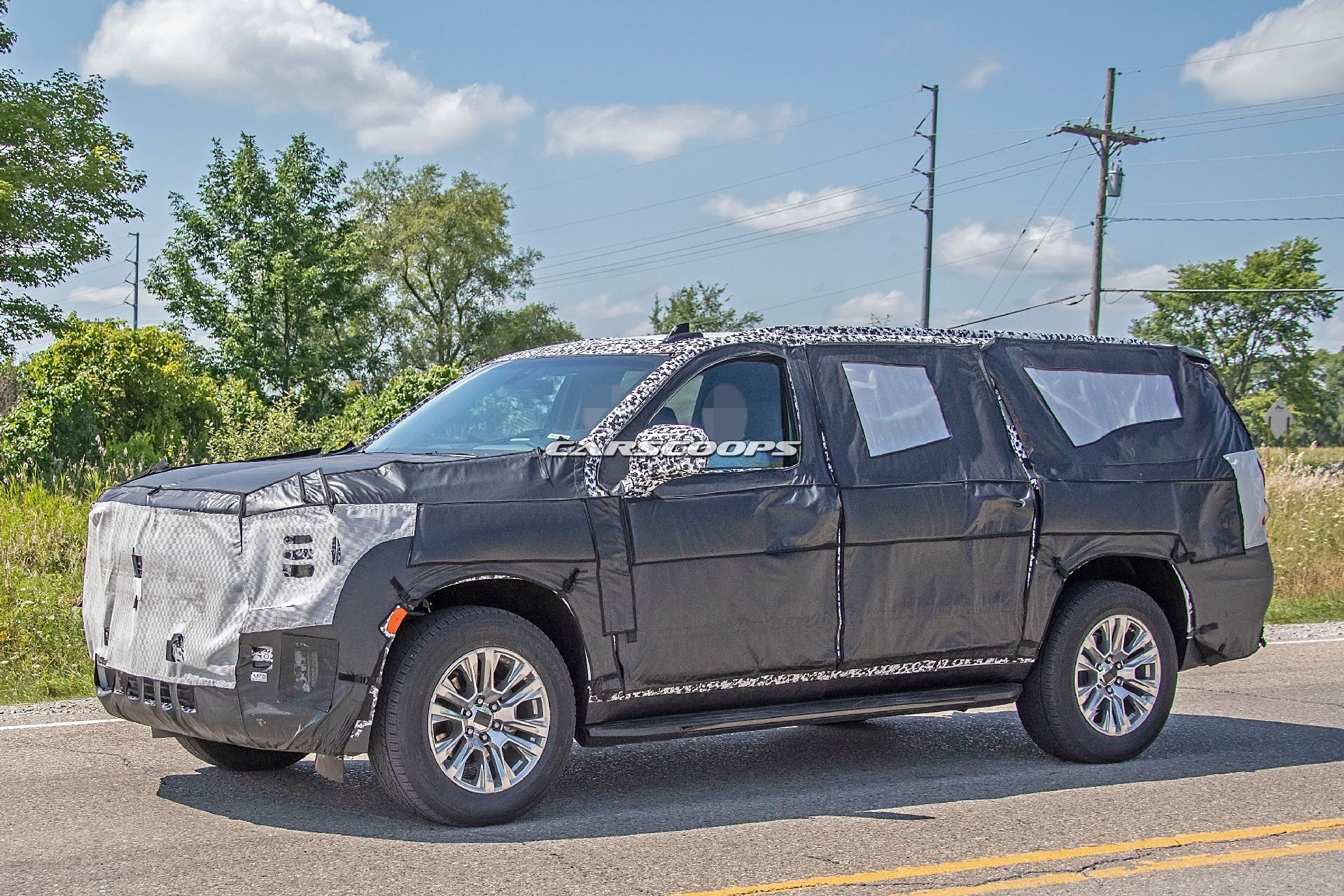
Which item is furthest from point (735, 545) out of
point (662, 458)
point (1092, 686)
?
point (1092, 686)

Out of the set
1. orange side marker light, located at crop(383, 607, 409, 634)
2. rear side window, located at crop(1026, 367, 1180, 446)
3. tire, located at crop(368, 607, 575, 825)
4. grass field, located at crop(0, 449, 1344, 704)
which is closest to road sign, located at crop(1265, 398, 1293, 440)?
grass field, located at crop(0, 449, 1344, 704)

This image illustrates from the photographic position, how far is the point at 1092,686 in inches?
289

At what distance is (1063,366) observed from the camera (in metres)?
7.62

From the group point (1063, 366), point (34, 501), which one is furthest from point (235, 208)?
point (1063, 366)

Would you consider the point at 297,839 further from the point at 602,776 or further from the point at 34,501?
the point at 34,501

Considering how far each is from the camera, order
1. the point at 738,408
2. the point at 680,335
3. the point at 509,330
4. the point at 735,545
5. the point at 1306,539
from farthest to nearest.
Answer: the point at 509,330 < the point at 1306,539 < the point at 680,335 < the point at 738,408 < the point at 735,545

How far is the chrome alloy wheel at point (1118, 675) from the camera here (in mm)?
7328

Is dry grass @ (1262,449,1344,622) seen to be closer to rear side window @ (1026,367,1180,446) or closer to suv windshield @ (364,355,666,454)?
rear side window @ (1026,367,1180,446)

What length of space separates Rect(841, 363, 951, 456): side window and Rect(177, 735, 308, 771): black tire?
3082 mm

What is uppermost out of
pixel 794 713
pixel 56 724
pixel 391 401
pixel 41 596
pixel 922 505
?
pixel 391 401

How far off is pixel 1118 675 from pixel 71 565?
897 centimetres

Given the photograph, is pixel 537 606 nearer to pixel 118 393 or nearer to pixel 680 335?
pixel 680 335

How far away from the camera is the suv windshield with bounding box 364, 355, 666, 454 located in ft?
21.3

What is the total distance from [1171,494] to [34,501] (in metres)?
10.7
